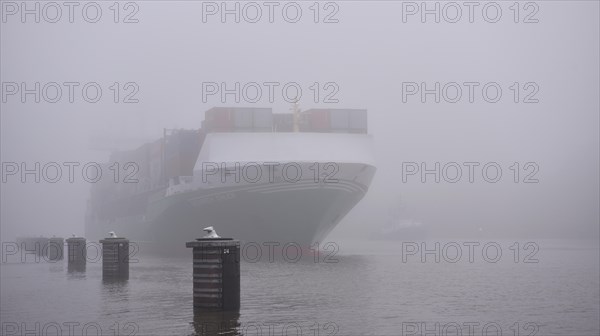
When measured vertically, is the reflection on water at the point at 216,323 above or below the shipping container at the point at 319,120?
below

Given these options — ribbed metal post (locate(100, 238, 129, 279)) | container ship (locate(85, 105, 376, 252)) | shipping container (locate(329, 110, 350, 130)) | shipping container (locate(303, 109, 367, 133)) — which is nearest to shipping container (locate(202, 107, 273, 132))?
container ship (locate(85, 105, 376, 252))

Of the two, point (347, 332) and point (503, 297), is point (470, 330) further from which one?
point (503, 297)

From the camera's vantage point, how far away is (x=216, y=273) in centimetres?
1230

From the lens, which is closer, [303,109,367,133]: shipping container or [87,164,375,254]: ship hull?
[87,164,375,254]: ship hull

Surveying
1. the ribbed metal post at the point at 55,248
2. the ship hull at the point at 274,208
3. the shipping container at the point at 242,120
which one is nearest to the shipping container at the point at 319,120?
the shipping container at the point at 242,120

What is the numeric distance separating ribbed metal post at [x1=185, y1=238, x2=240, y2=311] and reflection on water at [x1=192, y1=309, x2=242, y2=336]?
0.53 feet

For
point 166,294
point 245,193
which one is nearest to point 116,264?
point 166,294

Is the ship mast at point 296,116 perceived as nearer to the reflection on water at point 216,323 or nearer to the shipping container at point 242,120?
the shipping container at point 242,120

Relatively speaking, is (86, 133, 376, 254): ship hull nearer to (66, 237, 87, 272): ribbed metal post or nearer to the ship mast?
the ship mast

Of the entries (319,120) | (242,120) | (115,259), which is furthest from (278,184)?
(115,259)

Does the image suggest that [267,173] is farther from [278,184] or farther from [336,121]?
[336,121]

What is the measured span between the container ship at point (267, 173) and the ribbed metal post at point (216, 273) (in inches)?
1313

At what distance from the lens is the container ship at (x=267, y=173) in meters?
46.6

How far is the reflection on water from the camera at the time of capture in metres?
10.2
